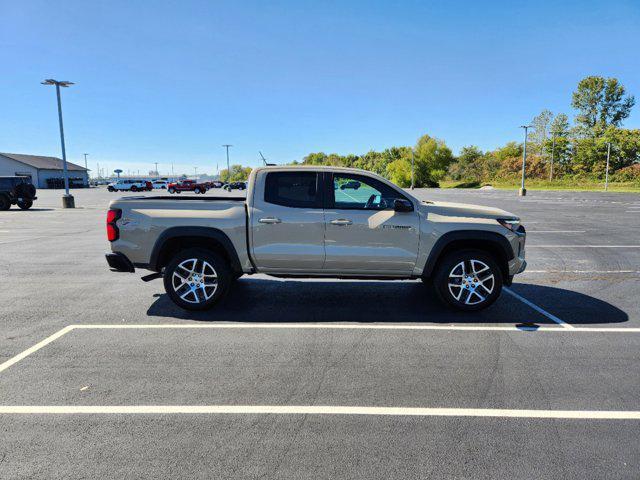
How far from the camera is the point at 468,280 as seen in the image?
218 inches

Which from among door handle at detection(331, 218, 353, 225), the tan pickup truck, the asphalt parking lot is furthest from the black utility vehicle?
door handle at detection(331, 218, 353, 225)

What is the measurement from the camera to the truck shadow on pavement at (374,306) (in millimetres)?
5402

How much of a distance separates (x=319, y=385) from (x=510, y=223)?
3.56 m

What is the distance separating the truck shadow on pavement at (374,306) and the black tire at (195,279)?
175 mm

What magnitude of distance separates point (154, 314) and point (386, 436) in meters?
3.82

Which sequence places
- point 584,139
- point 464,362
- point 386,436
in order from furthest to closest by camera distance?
1. point 584,139
2. point 464,362
3. point 386,436

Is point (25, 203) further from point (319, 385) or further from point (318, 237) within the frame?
point (319, 385)

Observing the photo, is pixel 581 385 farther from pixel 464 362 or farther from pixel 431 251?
pixel 431 251

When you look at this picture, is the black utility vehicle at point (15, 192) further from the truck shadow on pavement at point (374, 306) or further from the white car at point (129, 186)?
the white car at point (129, 186)

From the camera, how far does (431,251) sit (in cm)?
547

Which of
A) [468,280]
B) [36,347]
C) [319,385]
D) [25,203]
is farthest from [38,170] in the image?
[319,385]

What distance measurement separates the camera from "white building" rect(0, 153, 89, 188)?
228 ft

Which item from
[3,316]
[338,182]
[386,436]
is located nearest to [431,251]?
[338,182]

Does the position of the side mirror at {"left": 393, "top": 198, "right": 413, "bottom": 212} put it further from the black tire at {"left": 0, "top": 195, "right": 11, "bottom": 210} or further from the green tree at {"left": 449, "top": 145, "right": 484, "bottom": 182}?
the green tree at {"left": 449, "top": 145, "right": 484, "bottom": 182}
